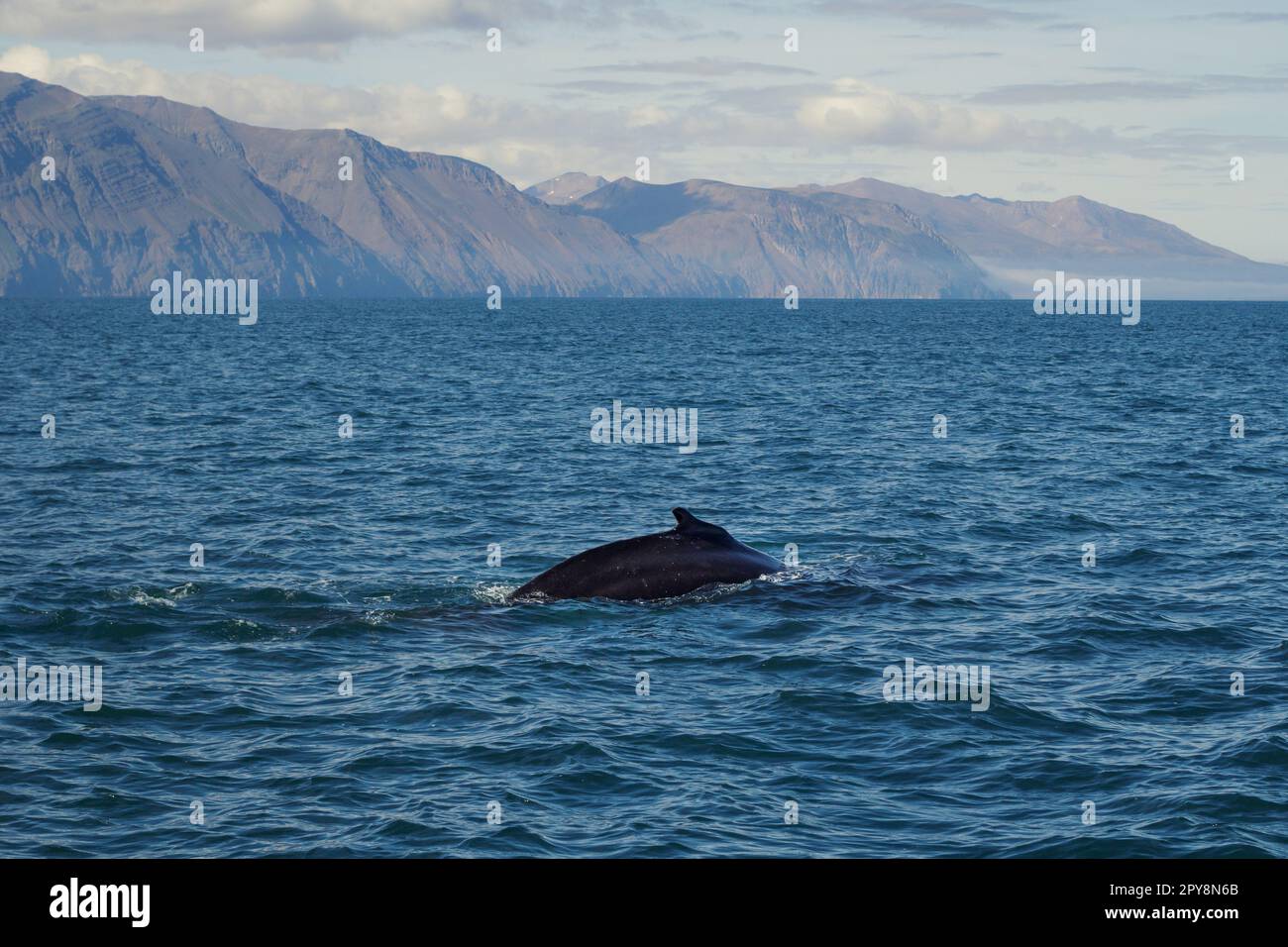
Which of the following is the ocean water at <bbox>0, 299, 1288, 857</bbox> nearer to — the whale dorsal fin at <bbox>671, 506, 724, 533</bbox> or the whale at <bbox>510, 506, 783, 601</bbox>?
the whale at <bbox>510, 506, 783, 601</bbox>

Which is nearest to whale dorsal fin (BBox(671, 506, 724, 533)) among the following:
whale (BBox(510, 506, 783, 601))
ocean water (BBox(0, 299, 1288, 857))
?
whale (BBox(510, 506, 783, 601))

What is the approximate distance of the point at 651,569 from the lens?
76.1 feet

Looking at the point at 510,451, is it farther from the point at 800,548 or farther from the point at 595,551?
the point at 595,551

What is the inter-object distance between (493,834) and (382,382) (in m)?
68.8

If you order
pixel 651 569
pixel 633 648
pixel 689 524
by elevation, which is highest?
pixel 689 524

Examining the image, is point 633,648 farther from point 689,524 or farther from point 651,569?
point 689,524

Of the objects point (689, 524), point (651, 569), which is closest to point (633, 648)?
point (651, 569)

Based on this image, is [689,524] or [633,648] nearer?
[633,648]

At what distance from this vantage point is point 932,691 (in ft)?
61.1

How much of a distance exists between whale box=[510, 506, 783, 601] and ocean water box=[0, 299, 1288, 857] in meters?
0.49

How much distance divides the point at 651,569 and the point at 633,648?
2.92 m

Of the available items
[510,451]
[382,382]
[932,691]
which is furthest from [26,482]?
[382,382]

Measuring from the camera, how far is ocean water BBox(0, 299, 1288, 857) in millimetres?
14188

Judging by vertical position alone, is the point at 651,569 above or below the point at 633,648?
above
